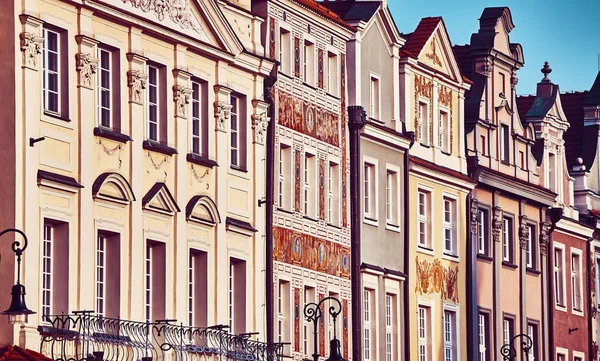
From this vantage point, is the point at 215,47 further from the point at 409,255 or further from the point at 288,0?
the point at 409,255

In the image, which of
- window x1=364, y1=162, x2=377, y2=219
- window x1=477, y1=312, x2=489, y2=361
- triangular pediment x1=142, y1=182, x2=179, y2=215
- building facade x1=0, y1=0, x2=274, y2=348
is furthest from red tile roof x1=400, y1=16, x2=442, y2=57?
triangular pediment x1=142, y1=182, x2=179, y2=215

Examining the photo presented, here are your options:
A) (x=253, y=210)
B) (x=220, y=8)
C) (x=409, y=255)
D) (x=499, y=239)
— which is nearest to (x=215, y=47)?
(x=220, y=8)

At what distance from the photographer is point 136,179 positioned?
40281 mm

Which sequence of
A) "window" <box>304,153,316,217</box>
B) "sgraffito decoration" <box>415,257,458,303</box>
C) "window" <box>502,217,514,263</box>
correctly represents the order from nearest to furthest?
"window" <box>304,153,316,217</box> < "sgraffito decoration" <box>415,257,458,303</box> < "window" <box>502,217,514,263</box>

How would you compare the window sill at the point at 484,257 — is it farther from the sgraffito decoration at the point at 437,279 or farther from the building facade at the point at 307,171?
the building facade at the point at 307,171

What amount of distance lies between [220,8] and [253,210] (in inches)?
170

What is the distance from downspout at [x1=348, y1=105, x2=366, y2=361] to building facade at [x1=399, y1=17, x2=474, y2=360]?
3.52 m

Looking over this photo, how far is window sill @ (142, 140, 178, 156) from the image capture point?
40.8m

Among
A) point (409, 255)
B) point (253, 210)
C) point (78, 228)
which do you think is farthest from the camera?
point (409, 255)

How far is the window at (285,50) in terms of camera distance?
156ft

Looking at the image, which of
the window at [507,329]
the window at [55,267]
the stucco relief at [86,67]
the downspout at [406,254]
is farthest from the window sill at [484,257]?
the window at [55,267]

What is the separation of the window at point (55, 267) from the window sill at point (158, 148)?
3401 mm

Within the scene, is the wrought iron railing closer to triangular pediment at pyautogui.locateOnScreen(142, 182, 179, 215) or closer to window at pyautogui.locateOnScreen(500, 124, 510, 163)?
triangular pediment at pyautogui.locateOnScreen(142, 182, 179, 215)

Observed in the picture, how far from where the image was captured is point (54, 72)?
38000 mm
